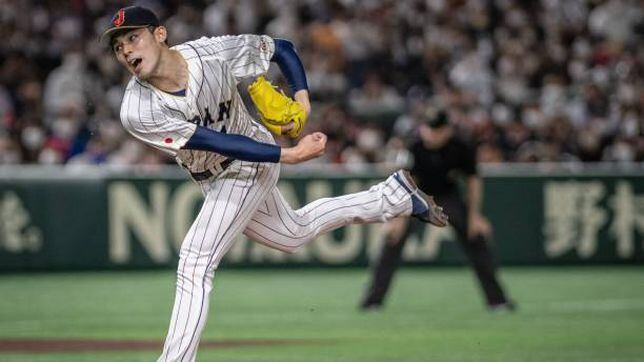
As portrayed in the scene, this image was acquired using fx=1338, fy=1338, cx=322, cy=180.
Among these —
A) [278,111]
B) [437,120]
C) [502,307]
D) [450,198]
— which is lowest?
[502,307]

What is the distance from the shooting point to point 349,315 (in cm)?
1268

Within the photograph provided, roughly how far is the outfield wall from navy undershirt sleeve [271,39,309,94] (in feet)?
31.6

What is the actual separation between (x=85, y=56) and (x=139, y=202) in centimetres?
345

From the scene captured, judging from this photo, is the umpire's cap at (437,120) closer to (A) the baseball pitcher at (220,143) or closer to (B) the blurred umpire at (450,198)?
(B) the blurred umpire at (450,198)

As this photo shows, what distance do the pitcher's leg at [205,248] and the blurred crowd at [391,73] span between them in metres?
10.7

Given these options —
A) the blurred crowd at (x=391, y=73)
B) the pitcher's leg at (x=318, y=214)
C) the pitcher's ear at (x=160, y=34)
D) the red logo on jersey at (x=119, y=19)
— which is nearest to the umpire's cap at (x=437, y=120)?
the pitcher's leg at (x=318, y=214)

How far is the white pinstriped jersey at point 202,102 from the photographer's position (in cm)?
710

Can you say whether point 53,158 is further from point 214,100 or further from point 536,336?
point 214,100

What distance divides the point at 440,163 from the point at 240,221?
5.38 m

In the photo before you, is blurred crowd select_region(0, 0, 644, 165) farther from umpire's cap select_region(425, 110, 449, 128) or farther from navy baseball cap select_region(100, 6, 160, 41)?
navy baseball cap select_region(100, 6, 160, 41)

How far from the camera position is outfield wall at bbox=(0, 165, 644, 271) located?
690 inches

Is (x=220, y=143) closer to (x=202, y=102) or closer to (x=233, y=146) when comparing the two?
(x=233, y=146)

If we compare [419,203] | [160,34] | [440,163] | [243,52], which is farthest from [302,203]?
[160,34]

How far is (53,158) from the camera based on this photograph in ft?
59.6
